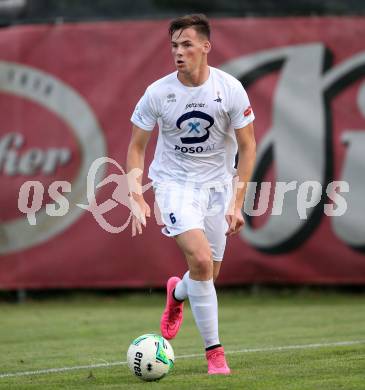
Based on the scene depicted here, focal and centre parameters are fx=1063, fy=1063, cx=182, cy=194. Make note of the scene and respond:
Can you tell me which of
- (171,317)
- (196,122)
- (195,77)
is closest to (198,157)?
(196,122)

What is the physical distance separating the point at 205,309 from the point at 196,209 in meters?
0.73

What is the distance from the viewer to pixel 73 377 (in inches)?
287

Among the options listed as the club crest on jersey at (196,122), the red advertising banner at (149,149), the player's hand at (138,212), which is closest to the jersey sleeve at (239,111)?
the club crest on jersey at (196,122)

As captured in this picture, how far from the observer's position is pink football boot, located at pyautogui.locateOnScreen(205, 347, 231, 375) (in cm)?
709

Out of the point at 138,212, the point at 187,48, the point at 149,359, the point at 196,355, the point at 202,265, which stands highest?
the point at 187,48

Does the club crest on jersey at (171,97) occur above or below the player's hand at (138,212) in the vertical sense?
above

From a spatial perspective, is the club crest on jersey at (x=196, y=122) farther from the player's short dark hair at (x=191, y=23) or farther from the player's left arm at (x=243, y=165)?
the player's short dark hair at (x=191, y=23)

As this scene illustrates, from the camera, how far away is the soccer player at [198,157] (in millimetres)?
7215

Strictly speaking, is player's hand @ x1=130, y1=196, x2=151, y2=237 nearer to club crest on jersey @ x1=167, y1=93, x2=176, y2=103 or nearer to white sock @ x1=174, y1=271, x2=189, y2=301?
club crest on jersey @ x1=167, y1=93, x2=176, y2=103

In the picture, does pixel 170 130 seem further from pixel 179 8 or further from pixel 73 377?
pixel 179 8

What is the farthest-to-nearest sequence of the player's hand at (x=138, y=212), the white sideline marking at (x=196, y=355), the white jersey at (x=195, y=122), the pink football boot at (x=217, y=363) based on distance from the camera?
the white sideline marking at (x=196, y=355) < the white jersey at (x=195, y=122) < the player's hand at (x=138, y=212) < the pink football boot at (x=217, y=363)

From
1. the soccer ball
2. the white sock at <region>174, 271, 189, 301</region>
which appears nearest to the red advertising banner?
the white sock at <region>174, 271, 189, 301</region>

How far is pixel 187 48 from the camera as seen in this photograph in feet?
24.2

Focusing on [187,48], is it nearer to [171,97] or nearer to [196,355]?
[171,97]
